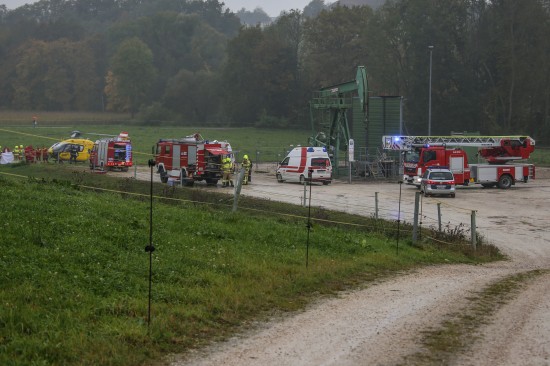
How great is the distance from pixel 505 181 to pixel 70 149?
1193 inches

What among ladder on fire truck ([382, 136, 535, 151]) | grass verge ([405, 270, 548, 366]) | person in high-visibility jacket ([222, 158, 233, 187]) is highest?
ladder on fire truck ([382, 136, 535, 151])

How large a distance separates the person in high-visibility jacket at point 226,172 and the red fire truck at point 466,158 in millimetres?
11498

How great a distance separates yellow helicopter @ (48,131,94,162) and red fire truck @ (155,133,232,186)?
45.7ft

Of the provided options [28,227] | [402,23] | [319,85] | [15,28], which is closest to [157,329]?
[28,227]

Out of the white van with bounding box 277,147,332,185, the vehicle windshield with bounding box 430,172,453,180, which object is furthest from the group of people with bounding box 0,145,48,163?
the vehicle windshield with bounding box 430,172,453,180

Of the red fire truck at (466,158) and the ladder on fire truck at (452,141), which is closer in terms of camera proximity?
the red fire truck at (466,158)

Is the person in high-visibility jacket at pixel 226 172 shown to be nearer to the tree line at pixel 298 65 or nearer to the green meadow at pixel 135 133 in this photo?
the green meadow at pixel 135 133

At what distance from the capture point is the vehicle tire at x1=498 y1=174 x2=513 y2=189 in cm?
4731

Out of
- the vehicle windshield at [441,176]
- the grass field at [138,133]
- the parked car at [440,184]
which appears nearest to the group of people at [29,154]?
the grass field at [138,133]

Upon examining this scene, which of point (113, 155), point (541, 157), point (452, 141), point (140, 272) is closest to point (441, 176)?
point (452, 141)

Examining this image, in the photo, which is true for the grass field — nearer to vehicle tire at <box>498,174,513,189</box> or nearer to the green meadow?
the green meadow

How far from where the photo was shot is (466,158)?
47.0m

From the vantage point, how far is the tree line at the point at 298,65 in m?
79.2

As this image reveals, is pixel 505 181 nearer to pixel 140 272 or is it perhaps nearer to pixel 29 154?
pixel 29 154
